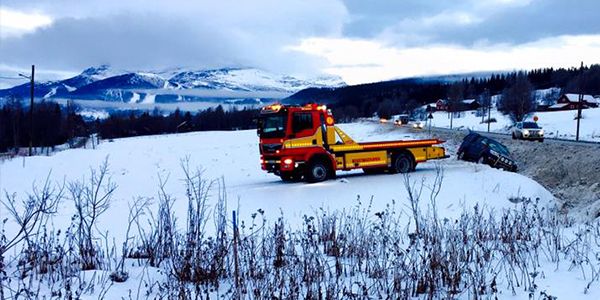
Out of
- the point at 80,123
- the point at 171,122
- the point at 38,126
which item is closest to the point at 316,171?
the point at 38,126

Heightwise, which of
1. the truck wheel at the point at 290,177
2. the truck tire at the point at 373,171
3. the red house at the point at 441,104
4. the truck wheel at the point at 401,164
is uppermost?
the red house at the point at 441,104

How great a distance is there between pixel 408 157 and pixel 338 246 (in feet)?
49.5

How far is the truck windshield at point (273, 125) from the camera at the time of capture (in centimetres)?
1948

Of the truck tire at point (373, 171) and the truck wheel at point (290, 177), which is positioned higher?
the truck tire at point (373, 171)

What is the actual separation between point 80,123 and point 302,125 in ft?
332

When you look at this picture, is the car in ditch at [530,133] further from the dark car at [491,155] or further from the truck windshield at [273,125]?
the truck windshield at [273,125]

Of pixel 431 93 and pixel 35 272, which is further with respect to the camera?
pixel 431 93

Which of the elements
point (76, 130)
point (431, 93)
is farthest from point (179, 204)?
point (431, 93)

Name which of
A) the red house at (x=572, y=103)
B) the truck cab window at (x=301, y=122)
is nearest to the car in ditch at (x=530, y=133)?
the truck cab window at (x=301, y=122)

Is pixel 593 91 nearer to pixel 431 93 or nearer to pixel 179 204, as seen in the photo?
pixel 431 93

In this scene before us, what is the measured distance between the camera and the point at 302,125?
1958 centimetres

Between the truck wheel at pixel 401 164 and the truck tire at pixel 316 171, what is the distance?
3.28 meters

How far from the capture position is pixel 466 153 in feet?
84.1

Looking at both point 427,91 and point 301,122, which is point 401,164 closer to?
point 301,122
